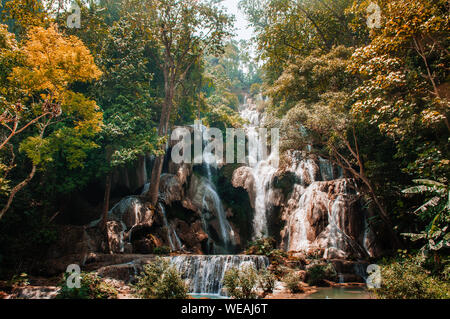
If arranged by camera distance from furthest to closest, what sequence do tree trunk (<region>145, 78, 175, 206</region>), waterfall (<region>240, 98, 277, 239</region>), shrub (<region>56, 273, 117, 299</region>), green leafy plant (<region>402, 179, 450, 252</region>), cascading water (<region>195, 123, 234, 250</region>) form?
cascading water (<region>195, 123, 234, 250</region>), waterfall (<region>240, 98, 277, 239</region>), tree trunk (<region>145, 78, 175, 206</region>), green leafy plant (<region>402, 179, 450, 252</region>), shrub (<region>56, 273, 117, 299</region>)

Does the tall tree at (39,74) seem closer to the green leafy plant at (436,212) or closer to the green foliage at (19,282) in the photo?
the green foliage at (19,282)

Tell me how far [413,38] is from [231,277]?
10.6 m

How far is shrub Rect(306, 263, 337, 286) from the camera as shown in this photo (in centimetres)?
1165

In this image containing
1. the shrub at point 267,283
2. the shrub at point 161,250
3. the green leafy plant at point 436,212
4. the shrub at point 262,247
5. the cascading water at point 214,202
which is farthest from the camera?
the cascading water at point 214,202

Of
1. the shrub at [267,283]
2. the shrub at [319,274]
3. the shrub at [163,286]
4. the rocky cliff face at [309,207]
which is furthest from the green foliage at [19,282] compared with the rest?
the rocky cliff face at [309,207]

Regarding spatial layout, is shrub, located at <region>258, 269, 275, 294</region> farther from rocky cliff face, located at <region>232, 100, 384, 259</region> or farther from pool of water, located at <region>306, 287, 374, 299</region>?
rocky cliff face, located at <region>232, 100, 384, 259</region>

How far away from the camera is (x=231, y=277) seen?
7.55 meters

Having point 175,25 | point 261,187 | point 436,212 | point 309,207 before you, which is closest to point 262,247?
point 309,207

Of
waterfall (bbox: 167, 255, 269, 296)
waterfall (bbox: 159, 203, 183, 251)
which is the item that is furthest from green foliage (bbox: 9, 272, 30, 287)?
waterfall (bbox: 159, 203, 183, 251)

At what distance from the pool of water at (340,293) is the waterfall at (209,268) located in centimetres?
273

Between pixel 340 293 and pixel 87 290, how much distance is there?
8848 millimetres

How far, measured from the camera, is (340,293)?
10109 millimetres

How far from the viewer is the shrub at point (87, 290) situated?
6930 millimetres

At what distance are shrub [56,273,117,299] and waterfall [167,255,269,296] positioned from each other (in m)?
4.07
